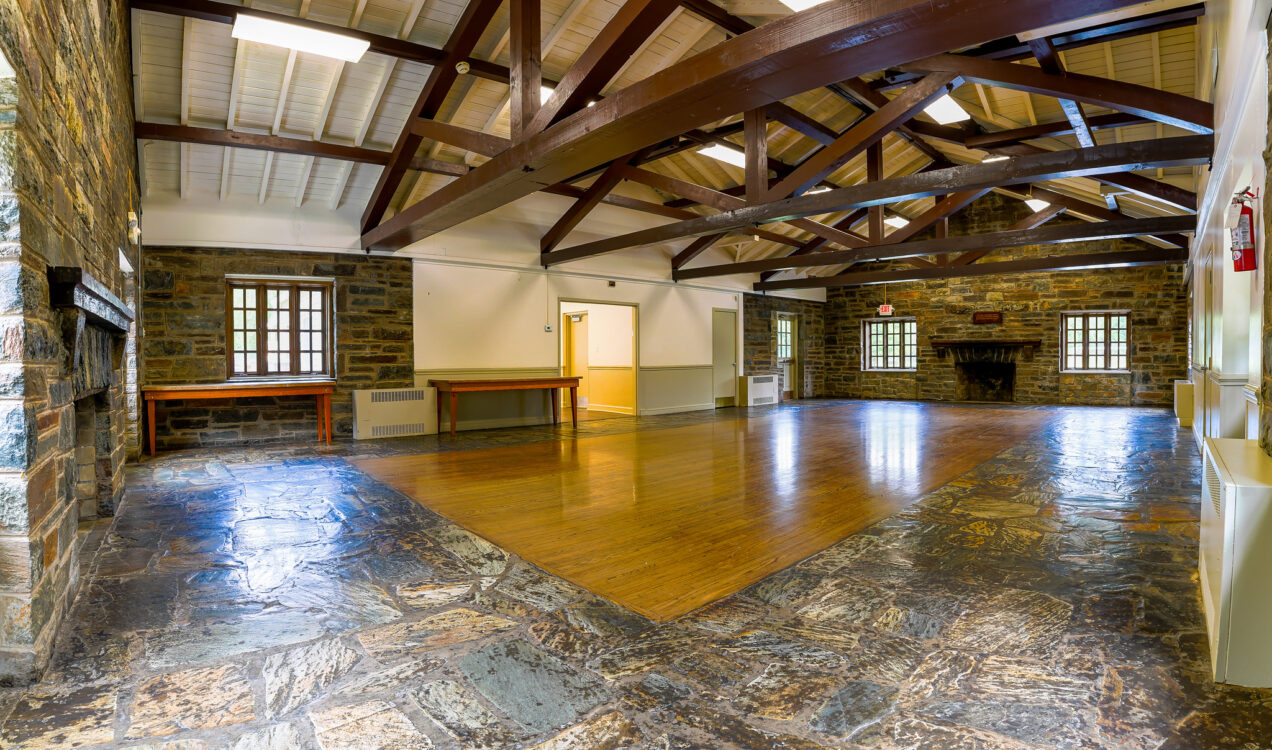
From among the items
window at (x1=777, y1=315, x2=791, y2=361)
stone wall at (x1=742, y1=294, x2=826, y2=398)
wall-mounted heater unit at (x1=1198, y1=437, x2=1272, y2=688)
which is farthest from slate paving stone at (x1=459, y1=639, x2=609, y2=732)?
window at (x1=777, y1=315, x2=791, y2=361)

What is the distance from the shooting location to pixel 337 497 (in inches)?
177

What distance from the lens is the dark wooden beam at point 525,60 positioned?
424 centimetres

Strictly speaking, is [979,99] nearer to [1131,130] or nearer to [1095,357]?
[1131,130]

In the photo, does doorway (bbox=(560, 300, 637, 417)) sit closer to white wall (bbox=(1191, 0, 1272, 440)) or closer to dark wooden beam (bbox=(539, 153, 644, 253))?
dark wooden beam (bbox=(539, 153, 644, 253))

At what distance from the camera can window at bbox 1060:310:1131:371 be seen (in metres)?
12.0

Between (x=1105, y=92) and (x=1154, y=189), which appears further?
(x=1154, y=189)

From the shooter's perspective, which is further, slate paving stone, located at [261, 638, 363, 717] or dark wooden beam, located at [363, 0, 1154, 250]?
dark wooden beam, located at [363, 0, 1154, 250]

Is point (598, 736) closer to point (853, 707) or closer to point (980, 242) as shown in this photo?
point (853, 707)

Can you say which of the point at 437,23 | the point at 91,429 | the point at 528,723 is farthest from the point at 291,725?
the point at 437,23

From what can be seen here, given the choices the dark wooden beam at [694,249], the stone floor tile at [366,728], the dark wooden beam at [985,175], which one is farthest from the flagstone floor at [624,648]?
the dark wooden beam at [694,249]

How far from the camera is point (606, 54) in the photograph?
360 centimetres

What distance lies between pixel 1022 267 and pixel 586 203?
23.1ft

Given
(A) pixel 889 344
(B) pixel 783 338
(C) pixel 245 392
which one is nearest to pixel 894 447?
(C) pixel 245 392

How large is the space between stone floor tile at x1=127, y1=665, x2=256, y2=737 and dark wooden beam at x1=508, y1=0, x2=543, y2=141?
357cm
